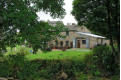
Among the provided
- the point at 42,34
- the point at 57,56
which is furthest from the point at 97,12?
the point at 42,34

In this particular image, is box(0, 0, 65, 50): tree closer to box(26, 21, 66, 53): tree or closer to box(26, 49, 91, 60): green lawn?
box(26, 21, 66, 53): tree

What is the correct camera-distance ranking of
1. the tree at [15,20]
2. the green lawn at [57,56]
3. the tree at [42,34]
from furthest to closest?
the green lawn at [57,56] < the tree at [42,34] < the tree at [15,20]

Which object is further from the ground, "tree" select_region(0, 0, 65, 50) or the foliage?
the foliage

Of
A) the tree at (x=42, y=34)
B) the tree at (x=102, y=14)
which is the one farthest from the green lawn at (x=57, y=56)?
the tree at (x=42, y=34)

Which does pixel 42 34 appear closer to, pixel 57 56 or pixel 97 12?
pixel 97 12

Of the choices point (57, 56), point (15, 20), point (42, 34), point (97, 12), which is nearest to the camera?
point (15, 20)

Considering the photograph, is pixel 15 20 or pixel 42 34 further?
pixel 42 34

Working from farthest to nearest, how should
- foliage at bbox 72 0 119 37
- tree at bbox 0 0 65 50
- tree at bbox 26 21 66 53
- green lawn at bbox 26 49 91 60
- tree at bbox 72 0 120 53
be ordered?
green lawn at bbox 26 49 91 60
foliage at bbox 72 0 119 37
tree at bbox 72 0 120 53
tree at bbox 26 21 66 53
tree at bbox 0 0 65 50

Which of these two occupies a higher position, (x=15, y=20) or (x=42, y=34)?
(x=15, y=20)

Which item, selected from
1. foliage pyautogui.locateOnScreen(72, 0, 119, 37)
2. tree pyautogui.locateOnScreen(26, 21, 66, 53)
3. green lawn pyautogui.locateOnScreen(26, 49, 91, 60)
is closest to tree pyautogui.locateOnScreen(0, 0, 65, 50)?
tree pyautogui.locateOnScreen(26, 21, 66, 53)

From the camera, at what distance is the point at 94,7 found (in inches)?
264

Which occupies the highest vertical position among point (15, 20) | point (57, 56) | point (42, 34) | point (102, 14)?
point (102, 14)

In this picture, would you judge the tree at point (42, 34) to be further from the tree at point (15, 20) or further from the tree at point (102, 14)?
the tree at point (102, 14)

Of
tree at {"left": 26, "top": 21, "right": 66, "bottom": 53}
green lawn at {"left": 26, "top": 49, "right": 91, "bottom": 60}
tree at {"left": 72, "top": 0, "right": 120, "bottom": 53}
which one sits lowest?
green lawn at {"left": 26, "top": 49, "right": 91, "bottom": 60}
